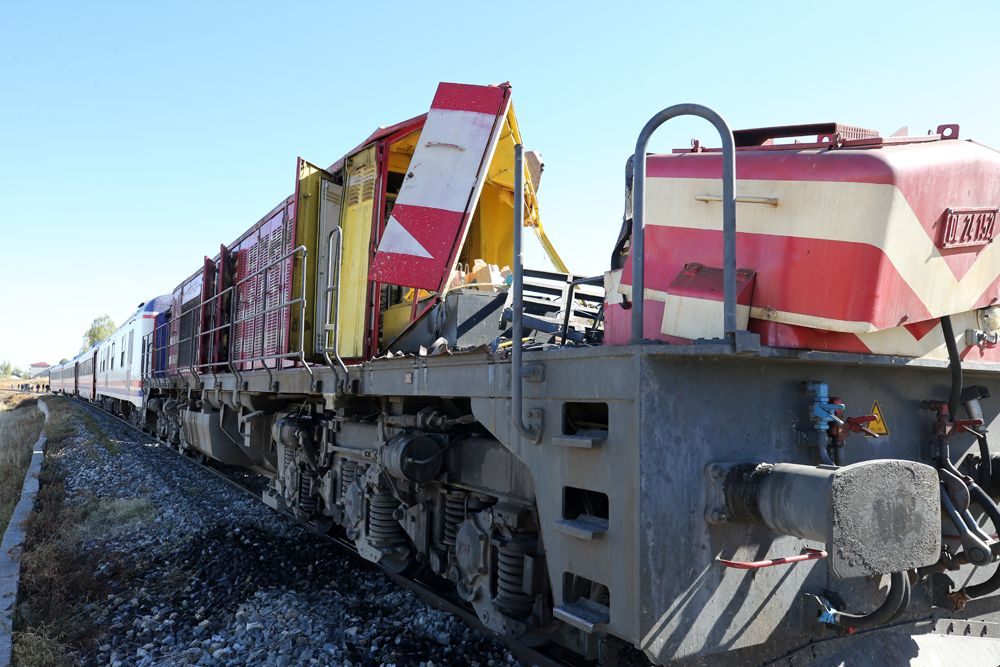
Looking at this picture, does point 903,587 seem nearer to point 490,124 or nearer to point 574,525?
point 574,525

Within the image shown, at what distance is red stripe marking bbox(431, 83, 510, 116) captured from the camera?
15.4 ft

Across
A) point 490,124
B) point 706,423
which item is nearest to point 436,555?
point 706,423

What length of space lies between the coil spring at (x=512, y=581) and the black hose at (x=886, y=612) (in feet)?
4.86

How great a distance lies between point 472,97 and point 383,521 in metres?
3.03

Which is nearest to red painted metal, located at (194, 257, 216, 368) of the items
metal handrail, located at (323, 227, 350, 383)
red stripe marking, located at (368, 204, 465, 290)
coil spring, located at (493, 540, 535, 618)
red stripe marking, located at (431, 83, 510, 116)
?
metal handrail, located at (323, 227, 350, 383)

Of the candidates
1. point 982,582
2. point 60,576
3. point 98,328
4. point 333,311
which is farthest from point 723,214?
point 98,328

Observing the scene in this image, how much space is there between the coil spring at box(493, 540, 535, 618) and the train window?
903 millimetres

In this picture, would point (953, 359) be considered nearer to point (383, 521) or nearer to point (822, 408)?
point (822, 408)

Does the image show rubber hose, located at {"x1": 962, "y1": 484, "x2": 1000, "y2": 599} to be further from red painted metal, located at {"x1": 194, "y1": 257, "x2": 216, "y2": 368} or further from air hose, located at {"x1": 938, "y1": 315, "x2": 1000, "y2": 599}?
red painted metal, located at {"x1": 194, "y1": 257, "x2": 216, "y2": 368}

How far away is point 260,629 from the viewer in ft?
14.5

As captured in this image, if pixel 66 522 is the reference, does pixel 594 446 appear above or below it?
above

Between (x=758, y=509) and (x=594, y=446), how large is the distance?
24.2 inches

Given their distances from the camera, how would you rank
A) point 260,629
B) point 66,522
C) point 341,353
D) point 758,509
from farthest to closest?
point 66,522 < point 341,353 < point 260,629 < point 758,509

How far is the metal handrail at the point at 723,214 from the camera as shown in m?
2.29
